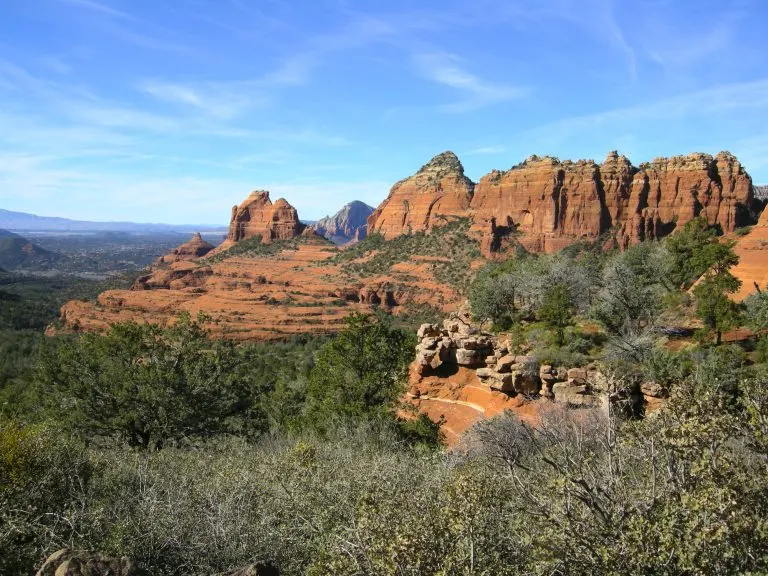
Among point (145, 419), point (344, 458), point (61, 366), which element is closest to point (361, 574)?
point (344, 458)

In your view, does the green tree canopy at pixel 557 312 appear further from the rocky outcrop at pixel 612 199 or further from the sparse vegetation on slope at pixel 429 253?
the rocky outcrop at pixel 612 199

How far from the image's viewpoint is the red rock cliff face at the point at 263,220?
128875mm

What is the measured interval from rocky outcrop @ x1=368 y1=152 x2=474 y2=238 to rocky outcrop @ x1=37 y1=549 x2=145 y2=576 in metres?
96.6

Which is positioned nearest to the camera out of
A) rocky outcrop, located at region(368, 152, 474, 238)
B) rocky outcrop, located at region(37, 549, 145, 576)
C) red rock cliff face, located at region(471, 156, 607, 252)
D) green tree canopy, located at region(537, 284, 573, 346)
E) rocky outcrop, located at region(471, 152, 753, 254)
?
rocky outcrop, located at region(37, 549, 145, 576)

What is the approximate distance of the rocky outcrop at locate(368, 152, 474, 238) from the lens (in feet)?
335

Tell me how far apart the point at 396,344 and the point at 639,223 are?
69591 millimetres

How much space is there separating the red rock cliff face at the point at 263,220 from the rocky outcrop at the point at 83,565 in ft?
407

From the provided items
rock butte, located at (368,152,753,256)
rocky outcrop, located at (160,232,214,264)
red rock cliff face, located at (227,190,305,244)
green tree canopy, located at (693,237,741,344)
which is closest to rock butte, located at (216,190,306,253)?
red rock cliff face, located at (227,190,305,244)

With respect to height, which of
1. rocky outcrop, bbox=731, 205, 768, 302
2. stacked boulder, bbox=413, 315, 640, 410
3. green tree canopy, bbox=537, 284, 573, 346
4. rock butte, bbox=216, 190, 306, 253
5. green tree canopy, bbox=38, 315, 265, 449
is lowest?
green tree canopy, bbox=38, 315, 265, 449

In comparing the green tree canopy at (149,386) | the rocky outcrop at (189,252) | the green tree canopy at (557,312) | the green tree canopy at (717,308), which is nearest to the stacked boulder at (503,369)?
the green tree canopy at (557,312)

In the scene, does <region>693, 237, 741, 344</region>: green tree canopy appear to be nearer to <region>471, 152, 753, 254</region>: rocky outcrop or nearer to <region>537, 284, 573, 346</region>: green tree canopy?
<region>537, 284, 573, 346</region>: green tree canopy

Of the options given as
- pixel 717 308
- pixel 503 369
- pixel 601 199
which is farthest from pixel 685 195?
pixel 503 369

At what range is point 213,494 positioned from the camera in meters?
9.97

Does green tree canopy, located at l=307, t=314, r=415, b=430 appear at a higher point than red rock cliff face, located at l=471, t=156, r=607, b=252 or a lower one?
lower
